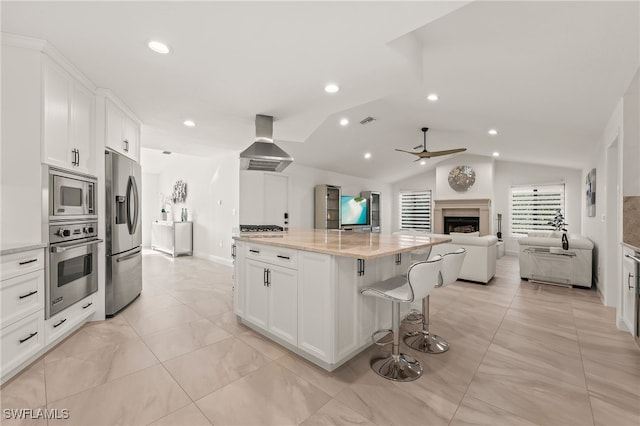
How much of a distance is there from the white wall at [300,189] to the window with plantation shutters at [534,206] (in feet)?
12.2

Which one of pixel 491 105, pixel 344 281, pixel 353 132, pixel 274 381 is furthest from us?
pixel 353 132

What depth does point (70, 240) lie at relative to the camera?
246cm

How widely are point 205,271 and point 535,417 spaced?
5.06m

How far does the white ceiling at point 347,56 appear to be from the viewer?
1.71m

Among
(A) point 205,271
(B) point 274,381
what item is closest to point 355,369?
(B) point 274,381

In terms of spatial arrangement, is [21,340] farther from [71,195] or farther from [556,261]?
[556,261]

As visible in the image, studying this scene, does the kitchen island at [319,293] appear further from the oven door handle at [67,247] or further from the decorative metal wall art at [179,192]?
the decorative metal wall art at [179,192]

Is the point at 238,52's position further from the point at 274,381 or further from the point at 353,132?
the point at 353,132

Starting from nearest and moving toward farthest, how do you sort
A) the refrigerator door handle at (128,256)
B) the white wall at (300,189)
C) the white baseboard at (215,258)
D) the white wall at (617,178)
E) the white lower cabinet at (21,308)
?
the white lower cabinet at (21,308)
the white wall at (617,178)
the refrigerator door handle at (128,256)
the white wall at (300,189)
the white baseboard at (215,258)

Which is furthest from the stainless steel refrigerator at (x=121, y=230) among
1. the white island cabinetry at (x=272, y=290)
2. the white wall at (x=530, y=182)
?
the white wall at (x=530, y=182)

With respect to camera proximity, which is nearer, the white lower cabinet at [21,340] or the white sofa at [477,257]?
the white lower cabinet at [21,340]

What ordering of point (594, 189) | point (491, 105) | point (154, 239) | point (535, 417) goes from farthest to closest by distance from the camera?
point (154, 239) < point (594, 189) < point (491, 105) < point (535, 417)

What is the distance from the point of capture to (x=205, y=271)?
5309 millimetres

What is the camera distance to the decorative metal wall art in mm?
7527
